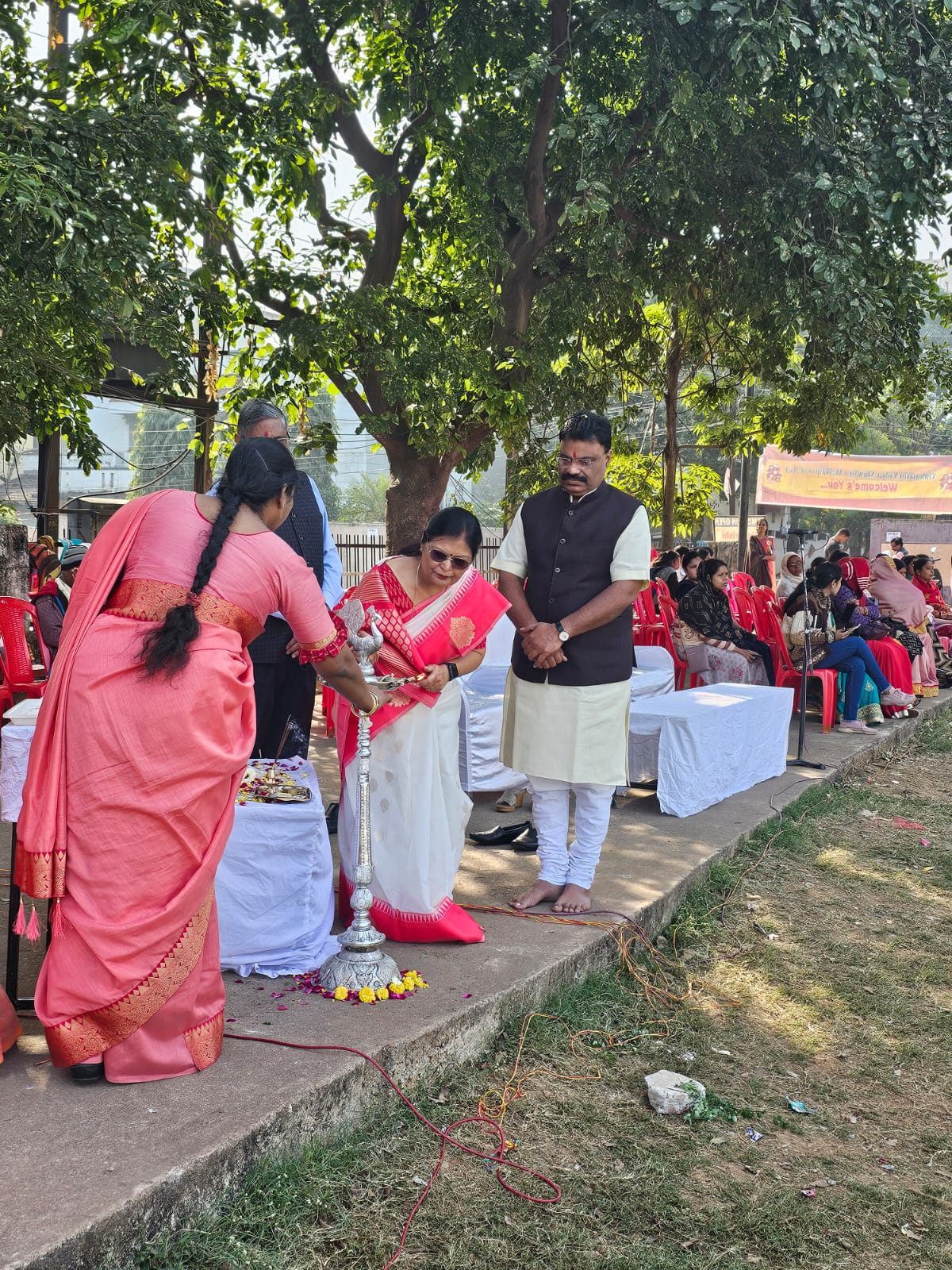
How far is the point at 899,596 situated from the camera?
37.2ft

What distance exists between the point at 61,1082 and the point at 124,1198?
2.02ft

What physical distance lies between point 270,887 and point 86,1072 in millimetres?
895

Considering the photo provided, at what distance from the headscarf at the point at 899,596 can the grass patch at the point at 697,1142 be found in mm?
6932

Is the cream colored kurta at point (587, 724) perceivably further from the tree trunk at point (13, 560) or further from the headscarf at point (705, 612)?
the headscarf at point (705, 612)

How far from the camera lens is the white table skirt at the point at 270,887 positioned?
11.4 feet

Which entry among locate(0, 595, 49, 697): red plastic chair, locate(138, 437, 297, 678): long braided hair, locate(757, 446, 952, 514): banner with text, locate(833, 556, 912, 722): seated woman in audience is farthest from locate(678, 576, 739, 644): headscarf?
locate(757, 446, 952, 514): banner with text

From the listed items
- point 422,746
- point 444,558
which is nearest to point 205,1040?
point 422,746

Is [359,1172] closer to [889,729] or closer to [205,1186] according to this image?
[205,1186]

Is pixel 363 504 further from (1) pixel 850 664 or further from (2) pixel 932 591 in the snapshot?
(1) pixel 850 664

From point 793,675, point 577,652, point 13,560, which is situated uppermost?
point 13,560

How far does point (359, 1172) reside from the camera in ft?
A: 8.84

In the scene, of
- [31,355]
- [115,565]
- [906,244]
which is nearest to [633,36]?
[906,244]

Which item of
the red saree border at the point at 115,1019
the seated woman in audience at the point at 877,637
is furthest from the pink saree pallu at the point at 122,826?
the seated woman in audience at the point at 877,637

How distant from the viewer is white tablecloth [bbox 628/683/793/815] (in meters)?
6.02
